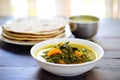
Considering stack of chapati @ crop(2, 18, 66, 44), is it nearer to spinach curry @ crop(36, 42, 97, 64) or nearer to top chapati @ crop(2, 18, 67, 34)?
top chapati @ crop(2, 18, 67, 34)

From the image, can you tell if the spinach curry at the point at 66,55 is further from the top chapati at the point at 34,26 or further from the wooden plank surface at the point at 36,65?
the top chapati at the point at 34,26

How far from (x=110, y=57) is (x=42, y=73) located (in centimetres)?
33

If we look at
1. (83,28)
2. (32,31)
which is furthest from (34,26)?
(83,28)

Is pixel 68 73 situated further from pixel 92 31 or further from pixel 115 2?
pixel 115 2

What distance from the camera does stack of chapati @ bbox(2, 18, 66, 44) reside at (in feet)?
3.63

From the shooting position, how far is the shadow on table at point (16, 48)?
1.07 meters

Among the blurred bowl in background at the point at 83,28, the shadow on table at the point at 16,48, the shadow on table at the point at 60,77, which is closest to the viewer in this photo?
the shadow on table at the point at 60,77

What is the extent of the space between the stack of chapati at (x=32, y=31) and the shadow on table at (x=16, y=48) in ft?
0.10

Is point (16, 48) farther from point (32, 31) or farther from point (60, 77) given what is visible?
point (60, 77)

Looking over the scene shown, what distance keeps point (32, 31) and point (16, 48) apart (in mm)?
115

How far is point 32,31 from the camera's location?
1121mm

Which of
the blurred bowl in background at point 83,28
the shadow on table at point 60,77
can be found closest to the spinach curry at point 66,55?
the shadow on table at point 60,77

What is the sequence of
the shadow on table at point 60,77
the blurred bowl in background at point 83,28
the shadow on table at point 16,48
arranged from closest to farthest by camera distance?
the shadow on table at point 60,77, the shadow on table at point 16,48, the blurred bowl in background at point 83,28

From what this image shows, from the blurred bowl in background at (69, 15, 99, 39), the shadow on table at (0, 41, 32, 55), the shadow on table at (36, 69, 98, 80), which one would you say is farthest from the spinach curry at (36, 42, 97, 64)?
the blurred bowl in background at (69, 15, 99, 39)
